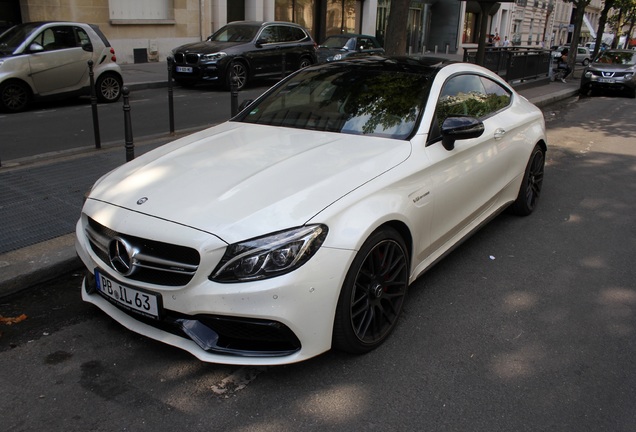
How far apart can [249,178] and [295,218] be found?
51 centimetres

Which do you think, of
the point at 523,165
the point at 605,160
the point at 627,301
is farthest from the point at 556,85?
the point at 627,301

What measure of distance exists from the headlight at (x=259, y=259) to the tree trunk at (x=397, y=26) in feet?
26.2

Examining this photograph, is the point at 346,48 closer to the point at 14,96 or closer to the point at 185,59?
the point at 185,59

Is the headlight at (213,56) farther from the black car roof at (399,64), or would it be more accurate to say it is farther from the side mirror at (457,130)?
the side mirror at (457,130)

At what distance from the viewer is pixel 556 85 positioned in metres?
20.5

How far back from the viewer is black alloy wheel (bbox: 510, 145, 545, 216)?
566 centimetres

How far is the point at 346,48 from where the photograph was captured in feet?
58.0

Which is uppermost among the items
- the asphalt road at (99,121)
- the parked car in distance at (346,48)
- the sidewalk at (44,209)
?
the parked car in distance at (346,48)

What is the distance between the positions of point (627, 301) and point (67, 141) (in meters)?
7.48

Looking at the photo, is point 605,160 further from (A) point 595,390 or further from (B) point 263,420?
(B) point 263,420

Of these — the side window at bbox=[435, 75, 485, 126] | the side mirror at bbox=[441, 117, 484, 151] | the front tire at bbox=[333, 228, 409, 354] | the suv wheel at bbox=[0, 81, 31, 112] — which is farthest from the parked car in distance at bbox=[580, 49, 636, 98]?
the front tire at bbox=[333, 228, 409, 354]

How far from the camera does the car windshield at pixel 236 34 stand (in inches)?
606

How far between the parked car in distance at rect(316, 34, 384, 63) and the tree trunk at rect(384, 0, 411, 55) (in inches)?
273

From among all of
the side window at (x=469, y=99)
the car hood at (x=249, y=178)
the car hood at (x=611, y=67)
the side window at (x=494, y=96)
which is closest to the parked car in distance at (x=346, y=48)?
the car hood at (x=611, y=67)
